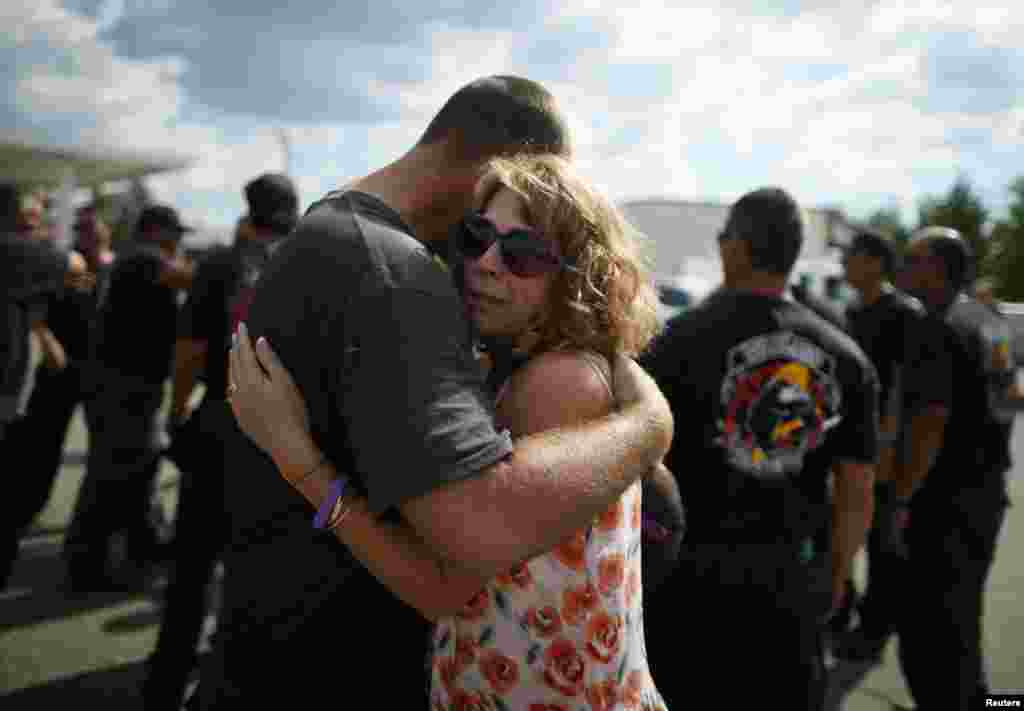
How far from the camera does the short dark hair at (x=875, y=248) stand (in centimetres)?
437

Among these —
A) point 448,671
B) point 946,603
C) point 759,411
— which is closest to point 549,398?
point 448,671

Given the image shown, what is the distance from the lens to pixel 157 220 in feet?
14.6

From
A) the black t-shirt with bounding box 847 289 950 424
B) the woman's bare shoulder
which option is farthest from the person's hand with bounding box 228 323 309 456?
the black t-shirt with bounding box 847 289 950 424

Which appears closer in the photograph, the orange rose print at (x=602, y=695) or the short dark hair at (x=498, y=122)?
the orange rose print at (x=602, y=695)

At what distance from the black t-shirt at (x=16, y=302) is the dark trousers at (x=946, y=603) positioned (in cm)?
422

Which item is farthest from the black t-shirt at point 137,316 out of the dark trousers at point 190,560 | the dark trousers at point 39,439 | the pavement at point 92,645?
the dark trousers at point 190,560

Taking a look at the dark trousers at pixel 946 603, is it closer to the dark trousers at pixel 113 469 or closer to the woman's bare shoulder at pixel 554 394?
the woman's bare shoulder at pixel 554 394

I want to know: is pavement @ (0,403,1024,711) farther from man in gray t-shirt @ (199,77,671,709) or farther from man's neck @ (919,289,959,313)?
man in gray t-shirt @ (199,77,671,709)

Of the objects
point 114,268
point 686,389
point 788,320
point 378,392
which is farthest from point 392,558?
point 114,268

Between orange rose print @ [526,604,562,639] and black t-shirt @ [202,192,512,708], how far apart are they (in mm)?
241

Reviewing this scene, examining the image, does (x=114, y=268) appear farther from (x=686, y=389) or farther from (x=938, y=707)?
(x=938, y=707)

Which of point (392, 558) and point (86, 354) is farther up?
point (392, 558)

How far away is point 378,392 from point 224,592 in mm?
673

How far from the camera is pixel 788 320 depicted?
7.84ft
